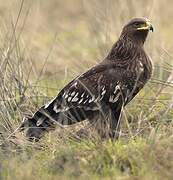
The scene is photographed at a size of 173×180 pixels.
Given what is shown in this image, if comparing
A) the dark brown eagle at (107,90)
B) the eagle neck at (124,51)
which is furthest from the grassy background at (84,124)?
the eagle neck at (124,51)

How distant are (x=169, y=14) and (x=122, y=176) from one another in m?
9.04

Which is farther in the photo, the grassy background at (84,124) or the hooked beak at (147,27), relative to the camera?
the hooked beak at (147,27)

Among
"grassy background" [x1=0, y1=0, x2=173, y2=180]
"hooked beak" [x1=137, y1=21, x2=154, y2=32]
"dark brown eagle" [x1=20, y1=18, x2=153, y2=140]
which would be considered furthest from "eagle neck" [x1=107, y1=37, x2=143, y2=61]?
"grassy background" [x1=0, y1=0, x2=173, y2=180]

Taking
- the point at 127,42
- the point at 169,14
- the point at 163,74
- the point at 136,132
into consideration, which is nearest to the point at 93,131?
the point at 136,132

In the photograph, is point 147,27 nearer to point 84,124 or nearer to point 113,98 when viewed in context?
point 113,98

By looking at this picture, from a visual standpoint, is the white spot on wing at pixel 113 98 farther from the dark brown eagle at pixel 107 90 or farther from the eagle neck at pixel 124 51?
the eagle neck at pixel 124 51

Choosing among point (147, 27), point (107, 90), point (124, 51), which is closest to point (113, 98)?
point (107, 90)

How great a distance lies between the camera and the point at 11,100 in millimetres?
7238

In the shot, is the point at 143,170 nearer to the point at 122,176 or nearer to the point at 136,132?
the point at 122,176

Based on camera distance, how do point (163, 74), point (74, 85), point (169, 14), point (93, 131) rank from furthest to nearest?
point (169, 14) → point (163, 74) → point (74, 85) → point (93, 131)

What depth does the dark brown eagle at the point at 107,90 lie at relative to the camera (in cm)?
656

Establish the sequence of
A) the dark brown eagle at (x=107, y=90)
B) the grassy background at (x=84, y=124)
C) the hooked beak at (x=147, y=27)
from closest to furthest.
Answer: the grassy background at (x=84, y=124)
the dark brown eagle at (x=107, y=90)
the hooked beak at (x=147, y=27)

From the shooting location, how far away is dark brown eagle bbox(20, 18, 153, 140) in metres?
6.56

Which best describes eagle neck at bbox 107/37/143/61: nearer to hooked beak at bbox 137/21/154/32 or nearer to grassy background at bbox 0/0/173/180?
hooked beak at bbox 137/21/154/32
